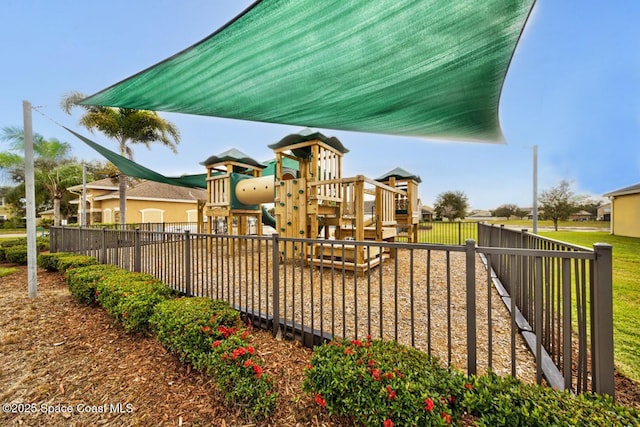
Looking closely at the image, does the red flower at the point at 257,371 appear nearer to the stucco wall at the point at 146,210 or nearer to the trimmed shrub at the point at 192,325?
the trimmed shrub at the point at 192,325

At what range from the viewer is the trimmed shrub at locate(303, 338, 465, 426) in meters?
1.36

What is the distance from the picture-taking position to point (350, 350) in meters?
1.79

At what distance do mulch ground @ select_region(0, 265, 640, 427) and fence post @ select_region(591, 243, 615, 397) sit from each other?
81 cm

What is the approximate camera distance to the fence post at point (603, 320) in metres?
1.44

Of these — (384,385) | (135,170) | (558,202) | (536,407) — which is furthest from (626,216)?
(135,170)

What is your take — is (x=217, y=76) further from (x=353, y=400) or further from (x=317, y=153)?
(x=317, y=153)

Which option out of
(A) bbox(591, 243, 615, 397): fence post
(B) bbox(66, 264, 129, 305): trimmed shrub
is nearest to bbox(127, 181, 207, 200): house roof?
(B) bbox(66, 264, 129, 305): trimmed shrub

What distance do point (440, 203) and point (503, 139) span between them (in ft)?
115

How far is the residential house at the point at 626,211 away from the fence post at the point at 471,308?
63.9 ft

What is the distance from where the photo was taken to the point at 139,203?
57.2ft

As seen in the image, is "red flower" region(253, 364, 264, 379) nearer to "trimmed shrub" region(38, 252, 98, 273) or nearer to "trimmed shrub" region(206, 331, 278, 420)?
"trimmed shrub" region(206, 331, 278, 420)

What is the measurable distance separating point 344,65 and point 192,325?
2.74 metres

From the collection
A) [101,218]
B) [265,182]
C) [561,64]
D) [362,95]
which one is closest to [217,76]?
[362,95]

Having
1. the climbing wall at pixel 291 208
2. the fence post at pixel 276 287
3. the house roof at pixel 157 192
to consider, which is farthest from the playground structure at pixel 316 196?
the house roof at pixel 157 192
